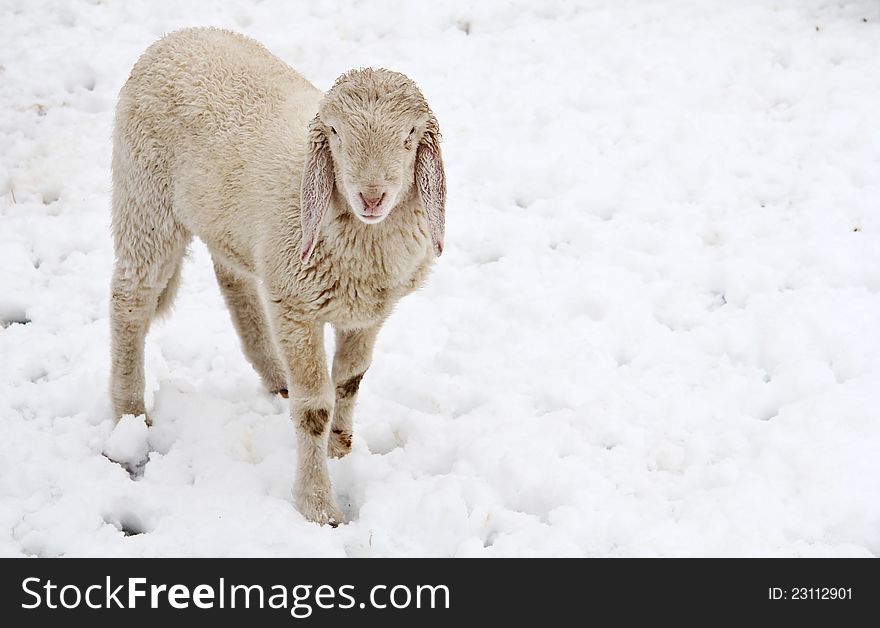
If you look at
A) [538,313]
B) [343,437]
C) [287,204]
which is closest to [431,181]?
[287,204]

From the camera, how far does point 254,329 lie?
14.4ft

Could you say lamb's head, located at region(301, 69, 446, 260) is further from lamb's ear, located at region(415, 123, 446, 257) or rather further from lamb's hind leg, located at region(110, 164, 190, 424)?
lamb's hind leg, located at region(110, 164, 190, 424)

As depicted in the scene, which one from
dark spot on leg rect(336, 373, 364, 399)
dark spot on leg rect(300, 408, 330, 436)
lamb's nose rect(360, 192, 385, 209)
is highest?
lamb's nose rect(360, 192, 385, 209)

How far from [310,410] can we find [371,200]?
105 cm

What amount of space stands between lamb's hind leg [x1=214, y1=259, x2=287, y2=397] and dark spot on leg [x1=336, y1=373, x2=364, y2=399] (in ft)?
2.00

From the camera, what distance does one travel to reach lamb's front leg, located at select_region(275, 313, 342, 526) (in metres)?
3.45

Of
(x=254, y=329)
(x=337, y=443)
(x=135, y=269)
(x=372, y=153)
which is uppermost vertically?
(x=372, y=153)

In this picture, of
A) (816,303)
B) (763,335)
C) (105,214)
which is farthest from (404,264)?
(105,214)

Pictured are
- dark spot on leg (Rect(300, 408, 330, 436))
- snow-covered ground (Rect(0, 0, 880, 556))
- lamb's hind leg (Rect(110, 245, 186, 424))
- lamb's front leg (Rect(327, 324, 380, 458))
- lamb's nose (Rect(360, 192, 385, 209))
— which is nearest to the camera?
lamb's nose (Rect(360, 192, 385, 209))

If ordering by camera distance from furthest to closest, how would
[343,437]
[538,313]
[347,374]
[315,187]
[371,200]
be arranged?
[538,313] < [343,437] < [347,374] < [315,187] < [371,200]

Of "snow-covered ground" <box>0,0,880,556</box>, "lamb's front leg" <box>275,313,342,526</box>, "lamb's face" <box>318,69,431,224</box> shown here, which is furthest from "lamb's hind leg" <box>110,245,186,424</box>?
"lamb's face" <box>318,69,431,224</box>

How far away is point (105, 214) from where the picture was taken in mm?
5613

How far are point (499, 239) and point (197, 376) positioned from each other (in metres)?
2.11

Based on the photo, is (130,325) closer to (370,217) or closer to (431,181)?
(370,217)
